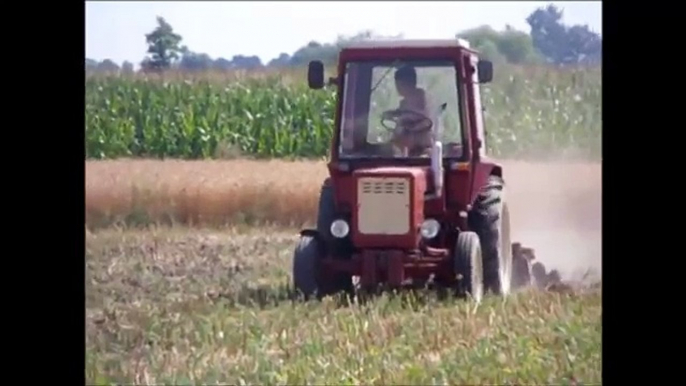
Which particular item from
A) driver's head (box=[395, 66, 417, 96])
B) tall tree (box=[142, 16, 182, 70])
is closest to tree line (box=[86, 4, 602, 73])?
tall tree (box=[142, 16, 182, 70])

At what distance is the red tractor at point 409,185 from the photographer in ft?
15.5

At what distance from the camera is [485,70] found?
4.73 metres

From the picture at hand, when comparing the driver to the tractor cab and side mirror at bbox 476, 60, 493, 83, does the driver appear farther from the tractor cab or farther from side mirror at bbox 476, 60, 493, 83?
side mirror at bbox 476, 60, 493, 83

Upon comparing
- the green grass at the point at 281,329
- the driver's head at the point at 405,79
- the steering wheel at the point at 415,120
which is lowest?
the green grass at the point at 281,329

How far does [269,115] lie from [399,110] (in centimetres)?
38

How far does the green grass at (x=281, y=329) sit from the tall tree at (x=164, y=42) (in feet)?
1.59

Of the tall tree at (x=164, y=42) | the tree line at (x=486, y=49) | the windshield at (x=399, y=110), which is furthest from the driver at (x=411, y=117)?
the tall tree at (x=164, y=42)

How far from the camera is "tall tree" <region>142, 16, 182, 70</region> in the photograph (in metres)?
4.74

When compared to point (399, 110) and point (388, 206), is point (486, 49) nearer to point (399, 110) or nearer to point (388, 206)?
point (399, 110)

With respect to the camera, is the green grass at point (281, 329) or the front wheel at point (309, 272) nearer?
the green grass at point (281, 329)

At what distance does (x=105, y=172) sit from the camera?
478cm

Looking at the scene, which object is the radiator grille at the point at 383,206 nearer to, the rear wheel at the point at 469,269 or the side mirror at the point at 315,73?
the rear wheel at the point at 469,269
